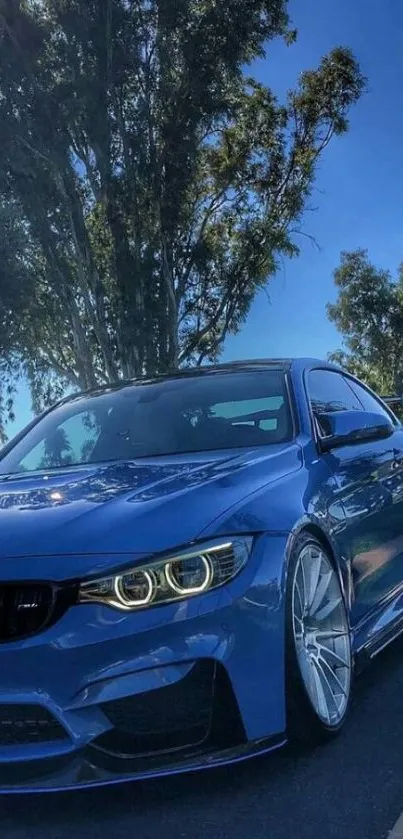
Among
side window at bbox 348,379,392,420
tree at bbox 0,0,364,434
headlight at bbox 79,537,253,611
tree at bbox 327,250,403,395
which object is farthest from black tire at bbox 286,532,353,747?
tree at bbox 327,250,403,395

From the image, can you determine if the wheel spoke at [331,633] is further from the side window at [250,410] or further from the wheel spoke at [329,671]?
the side window at [250,410]

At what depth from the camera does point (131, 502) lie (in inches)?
106

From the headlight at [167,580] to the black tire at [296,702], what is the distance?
0.93 feet

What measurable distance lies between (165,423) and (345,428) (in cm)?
82

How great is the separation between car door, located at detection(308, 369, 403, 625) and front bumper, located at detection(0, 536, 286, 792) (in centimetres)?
102

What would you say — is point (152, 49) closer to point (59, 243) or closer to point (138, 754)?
point (59, 243)

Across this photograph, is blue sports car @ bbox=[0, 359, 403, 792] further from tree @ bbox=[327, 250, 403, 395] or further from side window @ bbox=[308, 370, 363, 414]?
tree @ bbox=[327, 250, 403, 395]

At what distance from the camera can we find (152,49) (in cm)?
2311

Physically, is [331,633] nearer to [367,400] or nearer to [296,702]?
[296,702]

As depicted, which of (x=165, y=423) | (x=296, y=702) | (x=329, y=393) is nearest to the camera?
(x=296, y=702)

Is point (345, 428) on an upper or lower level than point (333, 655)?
upper

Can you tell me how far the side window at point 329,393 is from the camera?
161 inches

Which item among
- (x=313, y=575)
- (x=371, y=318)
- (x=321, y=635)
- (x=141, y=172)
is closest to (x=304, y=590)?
(x=313, y=575)

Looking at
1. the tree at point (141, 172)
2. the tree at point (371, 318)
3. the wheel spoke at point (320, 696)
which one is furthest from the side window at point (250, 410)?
the tree at point (371, 318)
